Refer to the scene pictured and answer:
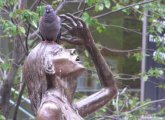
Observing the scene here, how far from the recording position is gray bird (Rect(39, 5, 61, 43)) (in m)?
2.03

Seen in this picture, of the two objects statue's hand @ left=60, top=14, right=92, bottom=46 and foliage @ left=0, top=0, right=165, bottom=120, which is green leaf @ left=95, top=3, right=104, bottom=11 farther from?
statue's hand @ left=60, top=14, right=92, bottom=46

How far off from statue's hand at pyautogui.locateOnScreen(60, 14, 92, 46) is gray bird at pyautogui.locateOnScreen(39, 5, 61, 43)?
0.13m

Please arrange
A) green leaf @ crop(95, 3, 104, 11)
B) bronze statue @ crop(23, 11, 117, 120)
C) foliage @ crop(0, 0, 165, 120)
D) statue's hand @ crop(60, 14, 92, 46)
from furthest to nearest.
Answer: green leaf @ crop(95, 3, 104, 11) → foliage @ crop(0, 0, 165, 120) → statue's hand @ crop(60, 14, 92, 46) → bronze statue @ crop(23, 11, 117, 120)

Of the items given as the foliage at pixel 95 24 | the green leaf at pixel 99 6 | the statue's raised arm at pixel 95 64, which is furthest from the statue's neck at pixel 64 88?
the green leaf at pixel 99 6

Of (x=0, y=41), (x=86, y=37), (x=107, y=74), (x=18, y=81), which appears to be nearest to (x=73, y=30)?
(x=86, y=37)

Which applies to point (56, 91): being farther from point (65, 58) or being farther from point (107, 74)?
point (107, 74)

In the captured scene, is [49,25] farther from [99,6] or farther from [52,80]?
[99,6]

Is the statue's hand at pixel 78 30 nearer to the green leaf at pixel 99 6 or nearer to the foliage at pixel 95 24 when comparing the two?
the foliage at pixel 95 24

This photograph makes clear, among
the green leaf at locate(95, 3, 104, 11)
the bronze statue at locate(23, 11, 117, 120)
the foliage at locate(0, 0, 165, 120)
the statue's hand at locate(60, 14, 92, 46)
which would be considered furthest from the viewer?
the green leaf at locate(95, 3, 104, 11)

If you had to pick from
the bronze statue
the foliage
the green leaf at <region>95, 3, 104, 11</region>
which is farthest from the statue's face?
the green leaf at <region>95, 3, 104, 11</region>

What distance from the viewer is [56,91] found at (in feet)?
6.53

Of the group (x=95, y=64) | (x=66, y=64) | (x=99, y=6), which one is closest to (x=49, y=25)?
(x=66, y=64)

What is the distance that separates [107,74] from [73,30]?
0.30 meters

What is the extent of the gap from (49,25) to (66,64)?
0.61 feet
